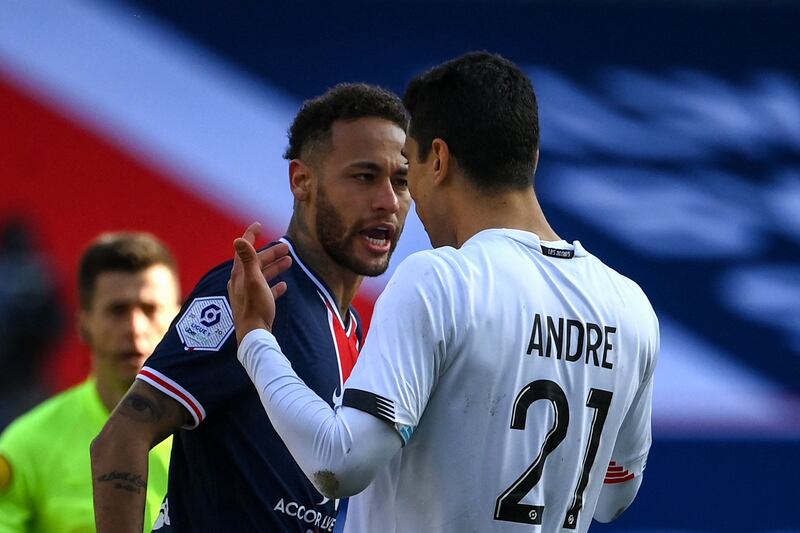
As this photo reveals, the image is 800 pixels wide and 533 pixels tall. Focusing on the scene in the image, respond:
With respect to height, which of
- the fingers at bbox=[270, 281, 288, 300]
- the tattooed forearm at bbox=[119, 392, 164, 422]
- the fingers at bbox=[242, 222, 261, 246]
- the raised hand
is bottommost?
the tattooed forearm at bbox=[119, 392, 164, 422]

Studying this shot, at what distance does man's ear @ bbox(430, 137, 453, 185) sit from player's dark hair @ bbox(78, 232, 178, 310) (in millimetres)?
2196

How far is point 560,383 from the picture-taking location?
223 centimetres

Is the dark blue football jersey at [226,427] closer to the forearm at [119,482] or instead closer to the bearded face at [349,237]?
the forearm at [119,482]

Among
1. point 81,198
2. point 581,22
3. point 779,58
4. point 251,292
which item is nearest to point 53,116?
point 81,198

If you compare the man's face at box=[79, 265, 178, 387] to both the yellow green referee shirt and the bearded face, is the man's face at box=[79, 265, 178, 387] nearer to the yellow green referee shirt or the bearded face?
the yellow green referee shirt

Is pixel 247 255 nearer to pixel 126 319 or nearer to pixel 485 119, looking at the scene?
pixel 485 119

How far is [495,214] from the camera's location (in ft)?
7.61

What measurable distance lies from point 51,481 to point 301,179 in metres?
1.48

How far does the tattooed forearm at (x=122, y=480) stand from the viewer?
2.46 metres

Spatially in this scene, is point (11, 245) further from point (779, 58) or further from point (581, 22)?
point (779, 58)

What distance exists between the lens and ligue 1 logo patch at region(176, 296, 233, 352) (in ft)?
8.26

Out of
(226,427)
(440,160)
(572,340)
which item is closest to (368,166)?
(440,160)

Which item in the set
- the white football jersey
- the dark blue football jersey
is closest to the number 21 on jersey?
the white football jersey

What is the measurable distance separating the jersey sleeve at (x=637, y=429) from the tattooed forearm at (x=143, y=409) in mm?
962
